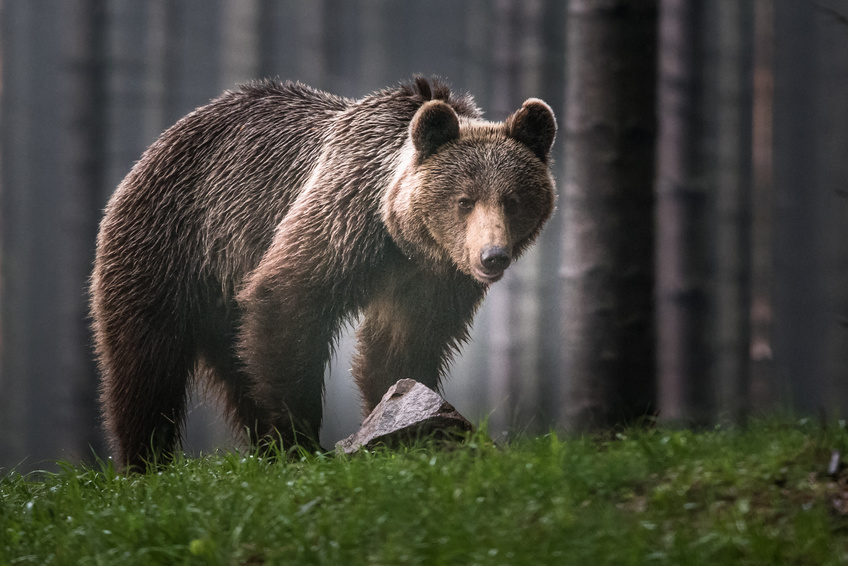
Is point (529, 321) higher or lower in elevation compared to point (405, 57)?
lower

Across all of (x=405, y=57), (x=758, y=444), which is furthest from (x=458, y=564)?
(x=405, y=57)

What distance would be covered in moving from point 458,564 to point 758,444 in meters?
1.50

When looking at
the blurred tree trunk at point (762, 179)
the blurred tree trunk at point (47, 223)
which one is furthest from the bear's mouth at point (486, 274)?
the blurred tree trunk at point (762, 179)

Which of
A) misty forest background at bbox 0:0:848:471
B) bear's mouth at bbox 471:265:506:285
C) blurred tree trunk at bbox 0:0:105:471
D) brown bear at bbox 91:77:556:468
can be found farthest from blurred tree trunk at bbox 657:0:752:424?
blurred tree trunk at bbox 0:0:105:471

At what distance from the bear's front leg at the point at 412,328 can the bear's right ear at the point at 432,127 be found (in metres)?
0.69

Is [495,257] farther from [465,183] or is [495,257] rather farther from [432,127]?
[432,127]

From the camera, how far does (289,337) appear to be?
4770 mm

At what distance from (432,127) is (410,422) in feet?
5.19

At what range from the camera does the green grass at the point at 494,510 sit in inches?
105

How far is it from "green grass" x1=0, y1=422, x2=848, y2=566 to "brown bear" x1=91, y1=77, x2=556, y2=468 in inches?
36.6

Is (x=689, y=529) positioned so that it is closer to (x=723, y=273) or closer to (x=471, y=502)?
(x=471, y=502)

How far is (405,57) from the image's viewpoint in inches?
958

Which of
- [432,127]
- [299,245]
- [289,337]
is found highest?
[432,127]

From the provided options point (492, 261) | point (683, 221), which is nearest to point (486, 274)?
point (492, 261)
